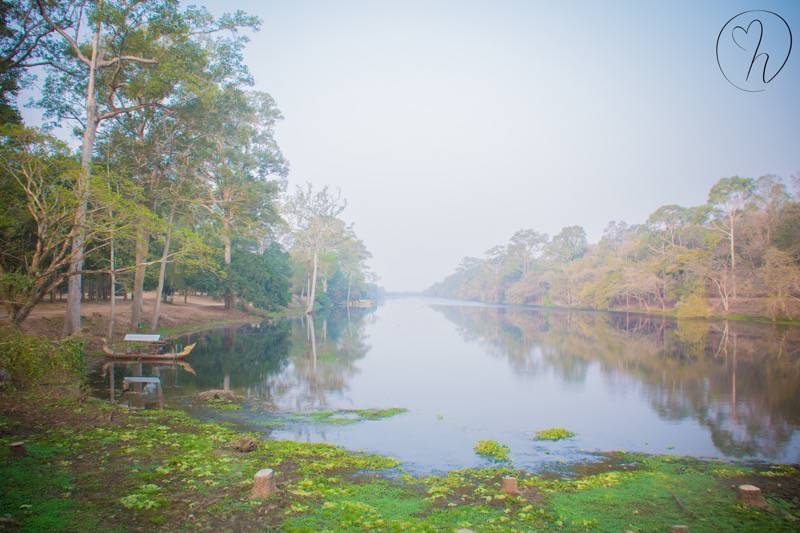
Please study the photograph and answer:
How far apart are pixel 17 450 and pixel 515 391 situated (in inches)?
601

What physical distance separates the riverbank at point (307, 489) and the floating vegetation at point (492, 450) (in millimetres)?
1021

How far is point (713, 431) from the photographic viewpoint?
11930 mm

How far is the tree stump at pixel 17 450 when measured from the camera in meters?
6.57

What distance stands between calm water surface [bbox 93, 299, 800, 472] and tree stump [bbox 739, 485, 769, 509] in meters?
3.58

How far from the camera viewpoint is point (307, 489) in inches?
265

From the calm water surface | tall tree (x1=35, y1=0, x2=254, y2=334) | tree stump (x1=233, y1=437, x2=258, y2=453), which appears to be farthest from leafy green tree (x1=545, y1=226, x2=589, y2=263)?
tree stump (x1=233, y1=437, x2=258, y2=453)

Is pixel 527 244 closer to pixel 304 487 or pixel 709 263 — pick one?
pixel 709 263

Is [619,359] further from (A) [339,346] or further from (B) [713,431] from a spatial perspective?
(A) [339,346]

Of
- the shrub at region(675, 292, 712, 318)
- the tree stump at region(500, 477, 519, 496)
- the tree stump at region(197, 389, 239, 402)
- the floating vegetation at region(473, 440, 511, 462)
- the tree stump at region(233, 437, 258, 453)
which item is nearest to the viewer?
the tree stump at region(500, 477, 519, 496)

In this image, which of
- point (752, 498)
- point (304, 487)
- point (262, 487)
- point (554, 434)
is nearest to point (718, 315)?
point (554, 434)

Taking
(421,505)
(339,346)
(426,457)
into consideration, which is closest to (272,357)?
(339,346)

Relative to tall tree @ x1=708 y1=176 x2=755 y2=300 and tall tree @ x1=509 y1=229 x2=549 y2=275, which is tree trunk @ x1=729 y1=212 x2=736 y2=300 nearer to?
tall tree @ x1=708 y1=176 x2=755 y2=300

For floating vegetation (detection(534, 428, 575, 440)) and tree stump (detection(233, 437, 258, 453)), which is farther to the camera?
floating vegetation (detection(534, 428, 575, 440))

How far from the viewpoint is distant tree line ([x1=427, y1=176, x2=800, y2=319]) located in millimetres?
45438
